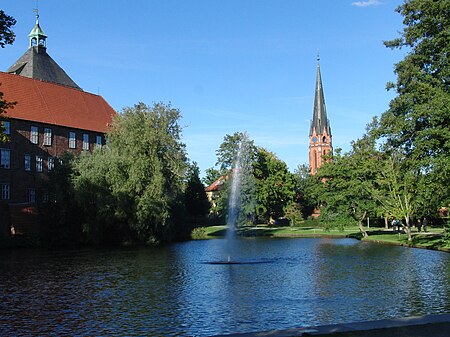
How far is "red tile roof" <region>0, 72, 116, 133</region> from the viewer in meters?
60.5

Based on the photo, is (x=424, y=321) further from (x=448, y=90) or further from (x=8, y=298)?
(x=448, y=90)

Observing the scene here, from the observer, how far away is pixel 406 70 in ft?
120

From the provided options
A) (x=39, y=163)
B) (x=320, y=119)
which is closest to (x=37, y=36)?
(x=39, y=163)

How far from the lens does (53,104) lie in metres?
64.9

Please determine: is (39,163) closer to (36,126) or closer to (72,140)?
(36,126)

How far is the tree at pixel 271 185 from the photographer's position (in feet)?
258

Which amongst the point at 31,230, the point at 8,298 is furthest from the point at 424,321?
the point at 31,230

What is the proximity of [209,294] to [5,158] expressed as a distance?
146ft

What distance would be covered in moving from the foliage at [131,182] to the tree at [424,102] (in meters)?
20.2

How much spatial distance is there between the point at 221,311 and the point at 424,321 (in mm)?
6294

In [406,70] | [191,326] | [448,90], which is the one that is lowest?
[191,326]

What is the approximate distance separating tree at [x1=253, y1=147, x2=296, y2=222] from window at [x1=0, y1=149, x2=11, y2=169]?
36.8 m

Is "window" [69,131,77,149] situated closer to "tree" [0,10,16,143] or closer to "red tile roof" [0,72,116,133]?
"red tile roof" [0,72,116,133]

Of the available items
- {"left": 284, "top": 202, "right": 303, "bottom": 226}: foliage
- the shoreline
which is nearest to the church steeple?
{"left": 284, "top": 202, "right": 303, "bottom": 226}: foliage
